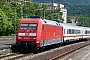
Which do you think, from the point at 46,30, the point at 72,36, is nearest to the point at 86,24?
the point at 72,36

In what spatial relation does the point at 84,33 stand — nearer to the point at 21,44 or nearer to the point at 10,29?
the point at 10,29

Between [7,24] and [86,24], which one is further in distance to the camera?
[86,24]

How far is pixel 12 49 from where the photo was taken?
30.3 m

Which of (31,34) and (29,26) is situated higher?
(29,26)

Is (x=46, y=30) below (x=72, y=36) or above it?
above

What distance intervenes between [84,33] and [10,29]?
18.0 meters

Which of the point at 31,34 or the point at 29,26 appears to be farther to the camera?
the point at 29,26

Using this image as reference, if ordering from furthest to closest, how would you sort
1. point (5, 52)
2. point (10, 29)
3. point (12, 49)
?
1. point (10, 29)
2. point (12, 49)
3. point (5, 52)

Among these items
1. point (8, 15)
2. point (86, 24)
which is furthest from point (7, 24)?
point (86, 24)

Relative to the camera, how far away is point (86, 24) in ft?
589

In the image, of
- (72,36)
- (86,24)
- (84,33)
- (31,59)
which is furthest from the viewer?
(86,24)

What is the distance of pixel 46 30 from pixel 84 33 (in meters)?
44.1

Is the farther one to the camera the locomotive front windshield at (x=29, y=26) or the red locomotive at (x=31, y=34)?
the locomotive front windshield at (x=29, y=26)

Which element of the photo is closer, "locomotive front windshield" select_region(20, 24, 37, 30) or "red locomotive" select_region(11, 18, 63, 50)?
"red locomotive" select_region(11, 18, 63, 50)
